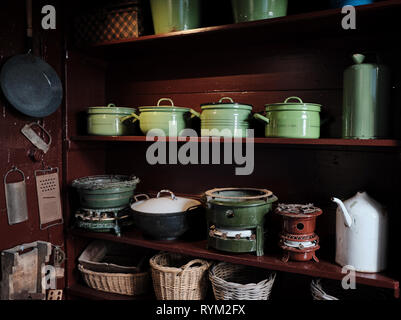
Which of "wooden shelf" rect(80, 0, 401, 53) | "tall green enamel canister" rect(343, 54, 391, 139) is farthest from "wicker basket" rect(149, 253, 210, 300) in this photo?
"wooden shelf" rect(80, 0, 401, 53)

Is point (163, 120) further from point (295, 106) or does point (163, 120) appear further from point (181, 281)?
point (181, 281)

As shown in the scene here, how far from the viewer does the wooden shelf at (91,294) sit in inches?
81.3

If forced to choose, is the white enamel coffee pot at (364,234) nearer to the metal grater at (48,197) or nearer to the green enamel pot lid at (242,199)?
the green enamel pot lid at (242,199)

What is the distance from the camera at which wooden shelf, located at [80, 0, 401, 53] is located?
4.78 ft

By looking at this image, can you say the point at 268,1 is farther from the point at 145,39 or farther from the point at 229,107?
the point at 145,39

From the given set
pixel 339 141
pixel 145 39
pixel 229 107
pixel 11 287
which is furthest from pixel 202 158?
pixel 11 287

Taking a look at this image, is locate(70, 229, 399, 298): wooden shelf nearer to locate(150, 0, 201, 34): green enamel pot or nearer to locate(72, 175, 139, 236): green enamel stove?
locate(72, 175, 139, 236): green enamel stove

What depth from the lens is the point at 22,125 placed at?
1911 millimetres

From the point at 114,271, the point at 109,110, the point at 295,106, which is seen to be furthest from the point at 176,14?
the point at 114,271

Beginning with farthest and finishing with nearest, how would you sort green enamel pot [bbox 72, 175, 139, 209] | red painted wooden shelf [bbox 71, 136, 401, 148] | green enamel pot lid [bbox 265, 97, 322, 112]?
1. green enamel pot [bbox 72, 175, 139, 209]
2. green enamel pot lid [bbox 265, 97, 322, 112]
3. red painted wooden shelf [bbox 71, 136, 401, 148]

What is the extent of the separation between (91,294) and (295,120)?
150 centimetres

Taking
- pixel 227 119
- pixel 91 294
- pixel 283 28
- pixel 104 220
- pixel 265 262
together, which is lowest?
pixel 91 294

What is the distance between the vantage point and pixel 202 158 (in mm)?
2188

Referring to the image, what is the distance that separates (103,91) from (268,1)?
1.28 meters
